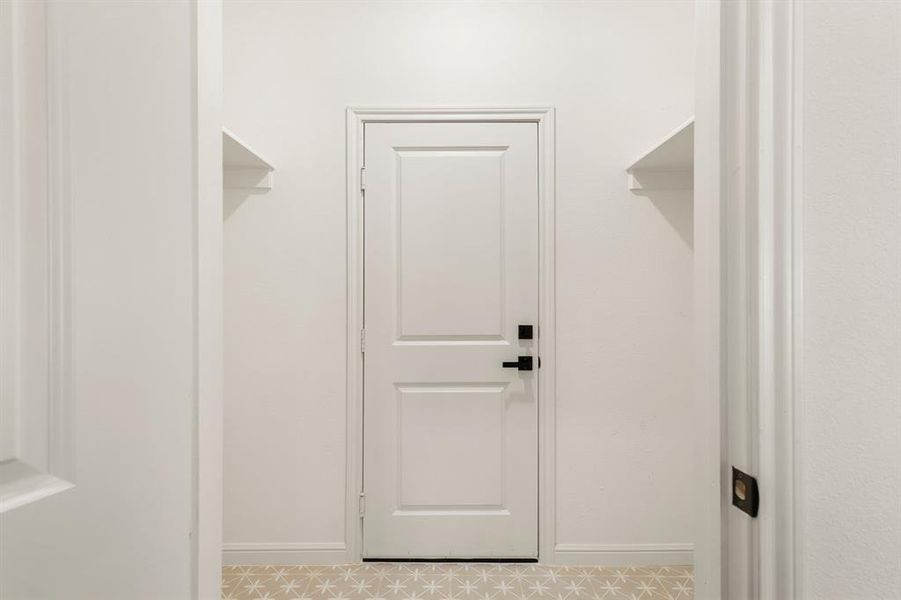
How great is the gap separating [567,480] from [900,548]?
1.56m

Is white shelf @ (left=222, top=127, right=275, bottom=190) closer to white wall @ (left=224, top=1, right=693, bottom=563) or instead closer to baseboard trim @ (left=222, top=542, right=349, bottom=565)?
white wall @ (left=224, top=1, right=693, bottom=563)

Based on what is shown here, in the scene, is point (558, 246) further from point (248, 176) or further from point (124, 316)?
point (124, 316)

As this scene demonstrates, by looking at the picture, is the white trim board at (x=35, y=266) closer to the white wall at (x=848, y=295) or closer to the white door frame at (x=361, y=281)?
the white wall at (x=848, y=295)

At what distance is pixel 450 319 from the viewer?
6.74 ft

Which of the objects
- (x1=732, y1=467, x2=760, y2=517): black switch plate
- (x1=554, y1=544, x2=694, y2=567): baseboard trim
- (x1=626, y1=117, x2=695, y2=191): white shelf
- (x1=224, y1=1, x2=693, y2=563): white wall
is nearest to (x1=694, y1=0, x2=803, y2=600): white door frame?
(x1=732, y1=467, x2=760, y2=517): black switch plate

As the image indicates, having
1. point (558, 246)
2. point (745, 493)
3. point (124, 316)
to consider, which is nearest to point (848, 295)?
point (745, 493)

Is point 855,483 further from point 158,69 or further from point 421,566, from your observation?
point 421,566

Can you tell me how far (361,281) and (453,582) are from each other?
1325mm

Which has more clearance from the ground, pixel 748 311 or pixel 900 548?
pixel 748 311

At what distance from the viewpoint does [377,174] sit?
2.05m

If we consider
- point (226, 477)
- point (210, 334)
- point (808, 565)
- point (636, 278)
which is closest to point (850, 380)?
point (808, 565)

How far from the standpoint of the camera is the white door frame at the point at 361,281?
6.66 feet

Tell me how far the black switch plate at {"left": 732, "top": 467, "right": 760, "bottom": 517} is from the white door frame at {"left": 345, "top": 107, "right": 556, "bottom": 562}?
1.41m

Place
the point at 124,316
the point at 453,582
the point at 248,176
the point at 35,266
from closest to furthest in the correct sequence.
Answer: the point at 35,266 → the point at 124,316 → the point at 453,582 → the point at 248,176
